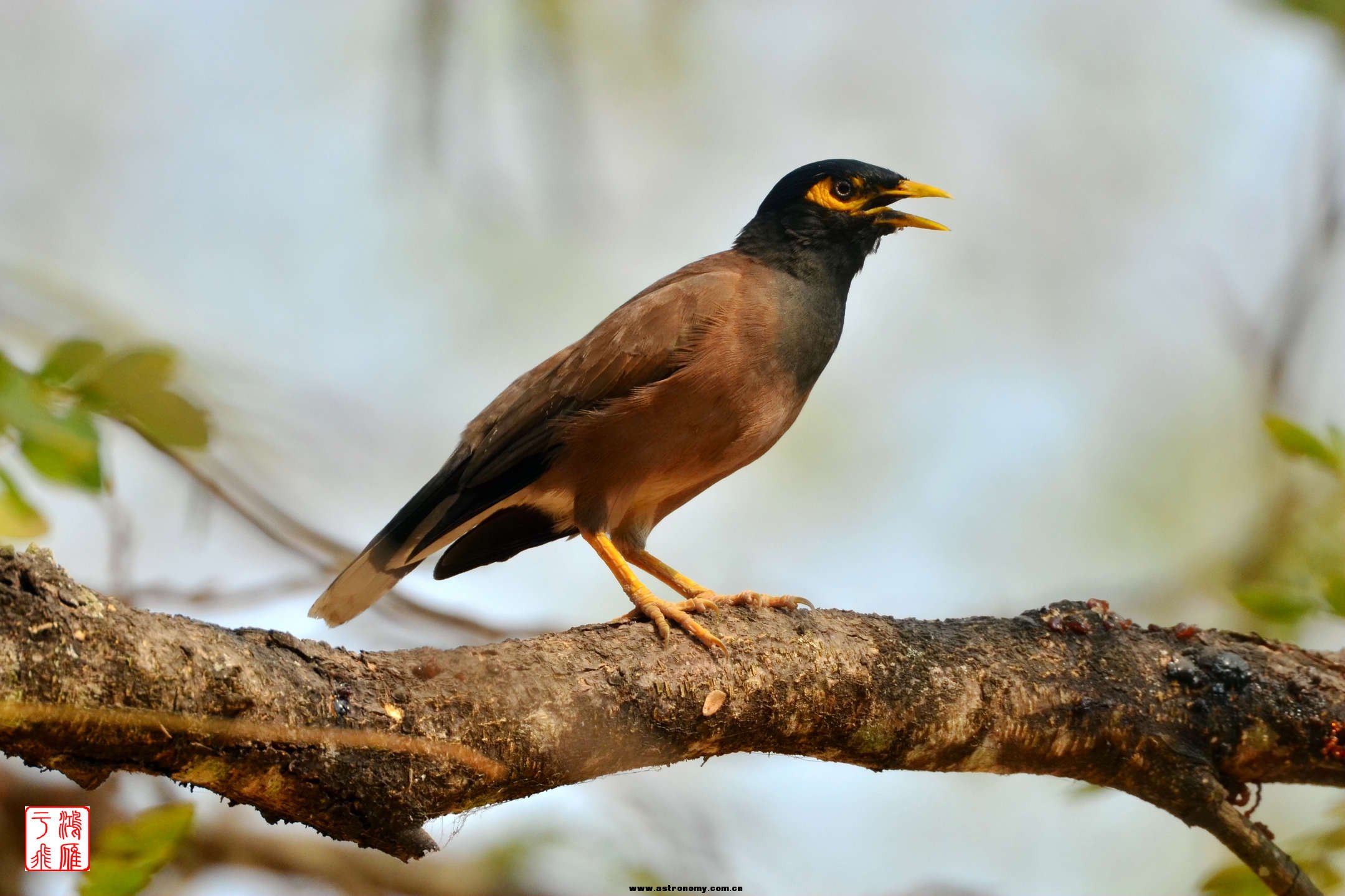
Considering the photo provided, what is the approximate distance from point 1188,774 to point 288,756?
7.41 ft

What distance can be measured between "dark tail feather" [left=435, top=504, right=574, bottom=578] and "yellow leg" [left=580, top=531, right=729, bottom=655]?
0.31 m

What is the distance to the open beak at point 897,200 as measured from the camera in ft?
14.7

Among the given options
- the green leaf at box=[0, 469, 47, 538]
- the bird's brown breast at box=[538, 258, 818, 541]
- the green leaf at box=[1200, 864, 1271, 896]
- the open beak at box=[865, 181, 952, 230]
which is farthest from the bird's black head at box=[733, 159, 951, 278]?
the green leaf at box=[0, 469, 47, 538]

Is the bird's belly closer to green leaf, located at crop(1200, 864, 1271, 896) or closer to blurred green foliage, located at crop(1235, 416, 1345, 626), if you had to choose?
blurred green foliage, located at crop(1235, 416, 1345, 626)

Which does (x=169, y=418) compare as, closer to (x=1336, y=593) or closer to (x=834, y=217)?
(x=1336, y=593)

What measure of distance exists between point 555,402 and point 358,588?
0.95 metres

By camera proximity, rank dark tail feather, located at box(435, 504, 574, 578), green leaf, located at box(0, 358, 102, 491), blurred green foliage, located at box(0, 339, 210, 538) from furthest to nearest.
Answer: dark tail feather, located at box(435, 504, 574, 578) < blurred green foliage, located at box(0, 339, 210, 538) < green leaf, located at box(0, 358, 102, 491)

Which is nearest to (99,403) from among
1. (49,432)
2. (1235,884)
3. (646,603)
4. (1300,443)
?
(49,432)

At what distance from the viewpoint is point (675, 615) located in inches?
119

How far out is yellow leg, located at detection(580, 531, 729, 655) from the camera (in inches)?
114

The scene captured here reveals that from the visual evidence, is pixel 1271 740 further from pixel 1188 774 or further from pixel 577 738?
pixel 577 738

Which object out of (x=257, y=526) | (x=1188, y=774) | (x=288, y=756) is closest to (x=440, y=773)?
(x=288, y=756)

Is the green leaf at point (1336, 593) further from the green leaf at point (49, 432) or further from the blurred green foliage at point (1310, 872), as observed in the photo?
the green leaf at point (49, 432)

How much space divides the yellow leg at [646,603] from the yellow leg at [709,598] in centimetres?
5
